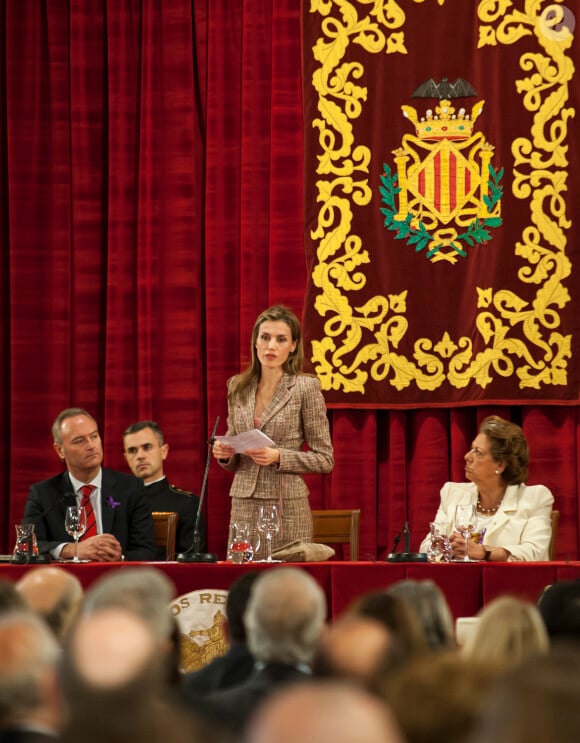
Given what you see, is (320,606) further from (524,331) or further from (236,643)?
(524,331)

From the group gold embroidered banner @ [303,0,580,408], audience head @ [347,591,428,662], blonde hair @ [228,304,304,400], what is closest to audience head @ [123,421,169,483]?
gold embroidered banner @ [303,0,580,408]

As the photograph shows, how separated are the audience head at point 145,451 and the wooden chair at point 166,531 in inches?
26.6

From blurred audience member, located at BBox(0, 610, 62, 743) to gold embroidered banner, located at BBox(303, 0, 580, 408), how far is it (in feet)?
14.5

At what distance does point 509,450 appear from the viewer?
4.45 meters

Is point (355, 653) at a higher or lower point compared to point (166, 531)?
higher

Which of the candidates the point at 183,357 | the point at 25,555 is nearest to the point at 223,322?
the point at 183,357

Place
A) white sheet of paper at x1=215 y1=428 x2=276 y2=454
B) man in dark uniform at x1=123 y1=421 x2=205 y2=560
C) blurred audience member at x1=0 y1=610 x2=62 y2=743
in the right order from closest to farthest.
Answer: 1. blurred audience member at x1=0 y1=610 x2=62 y2=743
2. white sheet of paper at x1=215 y1=428 x2=276 y2=454
3. man in dark uniform at x1=123 y1=421 x2=205 y2=560

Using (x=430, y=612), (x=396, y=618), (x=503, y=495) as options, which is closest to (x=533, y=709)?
(x=396, y=618)

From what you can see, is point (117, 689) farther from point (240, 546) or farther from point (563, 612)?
point (240, 546)

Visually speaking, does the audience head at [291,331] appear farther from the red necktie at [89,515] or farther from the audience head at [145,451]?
the audience head at [145,451]

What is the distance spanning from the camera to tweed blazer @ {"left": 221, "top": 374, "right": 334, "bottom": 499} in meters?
4.33

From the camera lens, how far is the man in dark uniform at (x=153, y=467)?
546cm

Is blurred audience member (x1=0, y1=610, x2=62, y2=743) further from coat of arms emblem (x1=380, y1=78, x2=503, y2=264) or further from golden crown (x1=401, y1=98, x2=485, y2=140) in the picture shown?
golden crown (x1=401, y1=98, x2=485, y2=140)

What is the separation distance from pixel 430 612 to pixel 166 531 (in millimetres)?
2920
